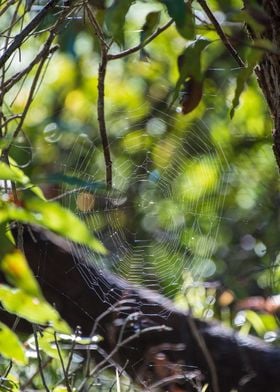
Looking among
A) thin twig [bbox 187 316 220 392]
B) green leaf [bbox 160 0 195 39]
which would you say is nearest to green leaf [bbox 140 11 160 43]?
green leaf [bbox 160 0 195 39]

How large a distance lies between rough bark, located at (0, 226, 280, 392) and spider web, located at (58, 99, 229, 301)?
0.38 metres

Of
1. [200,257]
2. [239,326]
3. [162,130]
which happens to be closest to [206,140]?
[162,130]

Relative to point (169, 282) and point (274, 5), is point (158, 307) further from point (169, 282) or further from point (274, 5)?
point (274, 5)

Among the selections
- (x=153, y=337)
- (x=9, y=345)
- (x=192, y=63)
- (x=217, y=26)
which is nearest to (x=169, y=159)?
(x=153, y=337)

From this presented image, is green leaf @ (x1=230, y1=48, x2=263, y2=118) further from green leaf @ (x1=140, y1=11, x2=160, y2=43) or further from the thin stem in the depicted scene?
the thin stem

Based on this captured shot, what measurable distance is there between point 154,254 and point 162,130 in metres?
0.31

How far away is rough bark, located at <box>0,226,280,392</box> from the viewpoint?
5.47ft

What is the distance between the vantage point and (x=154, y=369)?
1729mm

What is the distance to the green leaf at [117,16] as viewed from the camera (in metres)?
0.92

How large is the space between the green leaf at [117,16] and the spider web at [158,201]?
46.2 inches

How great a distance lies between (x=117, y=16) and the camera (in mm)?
951

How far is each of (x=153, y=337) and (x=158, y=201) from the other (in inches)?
31.1

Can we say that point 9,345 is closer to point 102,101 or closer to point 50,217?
point 50,217

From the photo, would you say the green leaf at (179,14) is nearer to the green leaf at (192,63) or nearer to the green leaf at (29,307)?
the green leaf at (192,63)
